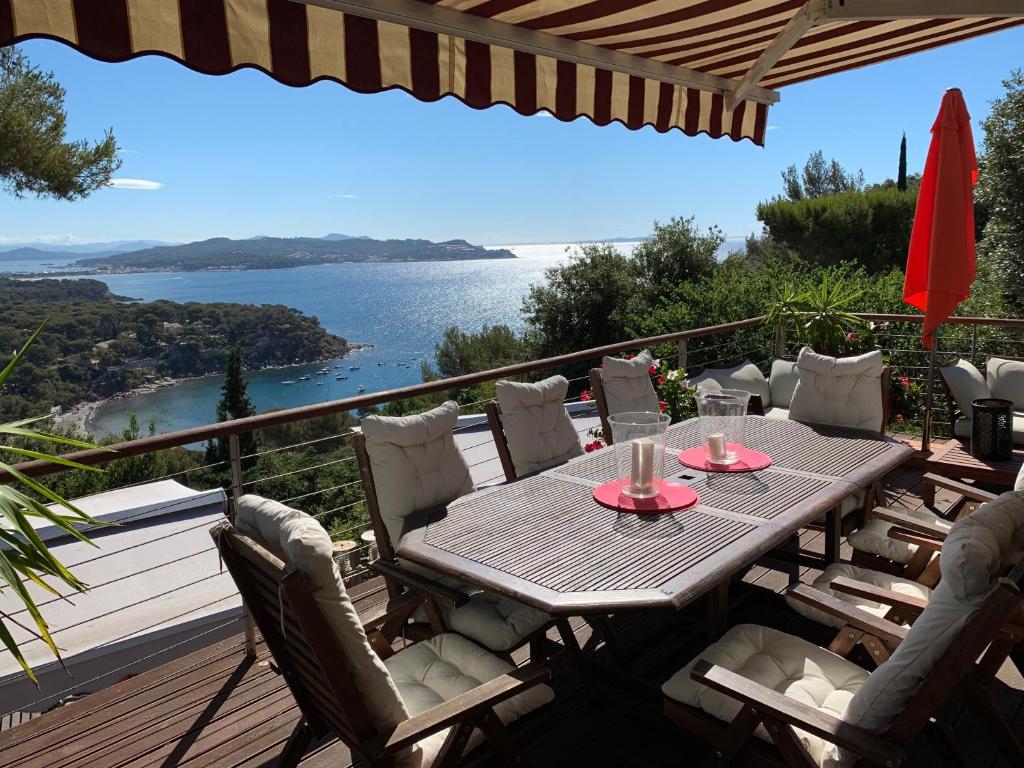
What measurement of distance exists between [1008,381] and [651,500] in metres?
4.04

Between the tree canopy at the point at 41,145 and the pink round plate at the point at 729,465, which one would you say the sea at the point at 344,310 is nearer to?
the tree canopy at the point at 41,145

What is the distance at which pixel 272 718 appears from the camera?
2.75m

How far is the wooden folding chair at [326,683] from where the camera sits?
1635mm

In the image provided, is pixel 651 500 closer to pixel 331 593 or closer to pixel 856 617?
pixel 856 617

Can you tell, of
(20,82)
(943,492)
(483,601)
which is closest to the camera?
(483,601)

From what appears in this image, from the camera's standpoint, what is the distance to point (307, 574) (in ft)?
5.34

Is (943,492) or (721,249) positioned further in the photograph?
(721,249)

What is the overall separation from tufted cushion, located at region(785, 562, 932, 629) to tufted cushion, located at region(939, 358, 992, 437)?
282 centimetres

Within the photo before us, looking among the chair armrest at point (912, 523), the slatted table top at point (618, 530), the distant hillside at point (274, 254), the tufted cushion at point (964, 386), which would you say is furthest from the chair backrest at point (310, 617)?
the distant hillside at point (274, 254)

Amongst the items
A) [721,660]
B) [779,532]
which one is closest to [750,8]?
[779,532]

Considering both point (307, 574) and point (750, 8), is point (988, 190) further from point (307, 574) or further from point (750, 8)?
point (307, 574)

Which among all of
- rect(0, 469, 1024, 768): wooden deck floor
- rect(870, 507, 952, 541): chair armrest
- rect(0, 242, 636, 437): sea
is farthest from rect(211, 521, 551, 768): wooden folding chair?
rect(0, 242, 636, 437): sea

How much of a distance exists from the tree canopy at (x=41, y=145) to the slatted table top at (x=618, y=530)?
39.0 ft

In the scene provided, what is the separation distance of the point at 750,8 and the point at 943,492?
11.6ft
